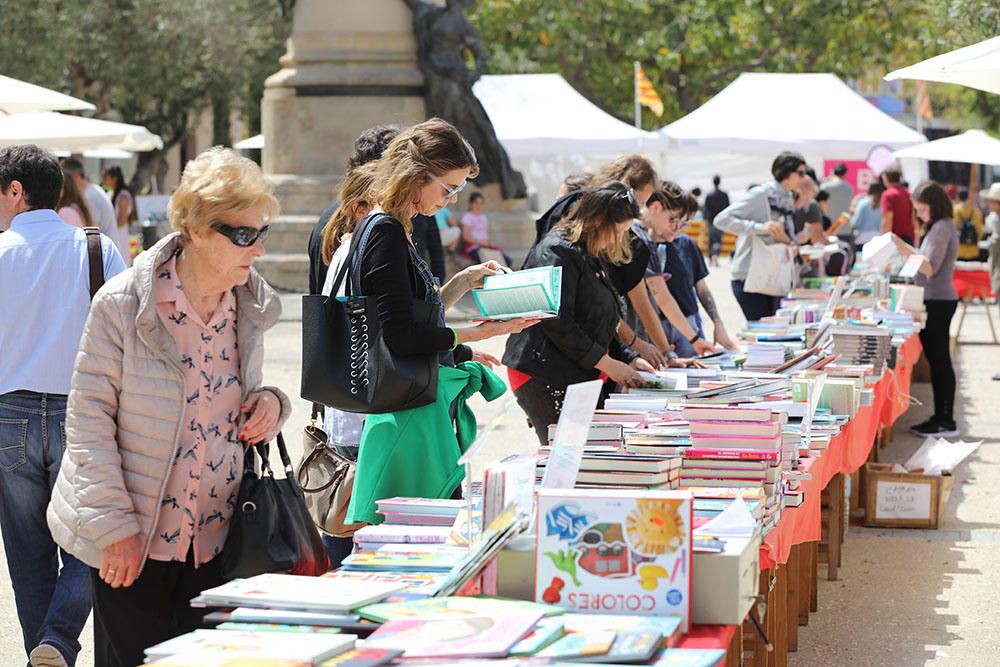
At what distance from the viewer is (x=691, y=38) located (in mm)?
37125

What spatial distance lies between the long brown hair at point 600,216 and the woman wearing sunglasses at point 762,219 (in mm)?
4630

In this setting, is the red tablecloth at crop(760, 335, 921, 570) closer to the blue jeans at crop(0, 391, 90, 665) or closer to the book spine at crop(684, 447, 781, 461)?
the book spine at crop(684, 447, 781, 461)

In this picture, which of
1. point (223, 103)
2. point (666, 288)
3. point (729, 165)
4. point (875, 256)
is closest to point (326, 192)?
point (875, 256)

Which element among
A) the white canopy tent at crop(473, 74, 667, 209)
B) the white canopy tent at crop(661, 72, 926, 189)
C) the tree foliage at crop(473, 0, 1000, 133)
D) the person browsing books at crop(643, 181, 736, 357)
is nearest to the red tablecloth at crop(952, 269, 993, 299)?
the white canopy tent at crop(661, 72, 926, 189)

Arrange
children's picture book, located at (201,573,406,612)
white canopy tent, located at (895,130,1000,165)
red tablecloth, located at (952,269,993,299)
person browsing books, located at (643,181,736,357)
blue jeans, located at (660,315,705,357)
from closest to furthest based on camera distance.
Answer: children's picture book, located at (201,573,406,612) → person browsing books, located at (643,181,736,357) → blue jeans, located at (660,315,705,357) → white canopy tent, located at (895,130,1000,165) → red tablecloth, located at (952,269,993,299)

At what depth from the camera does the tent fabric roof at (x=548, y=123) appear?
22.2m

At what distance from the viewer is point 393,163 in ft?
15.3

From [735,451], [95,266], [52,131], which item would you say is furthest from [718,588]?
[52,131]

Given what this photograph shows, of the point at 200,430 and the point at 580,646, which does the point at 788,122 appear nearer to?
the point at 200,430

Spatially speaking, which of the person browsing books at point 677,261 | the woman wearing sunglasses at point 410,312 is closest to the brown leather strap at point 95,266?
the woman wearing sunglasses at point 410,312

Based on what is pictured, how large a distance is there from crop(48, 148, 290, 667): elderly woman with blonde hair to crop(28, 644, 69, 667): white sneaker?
3.02 ft

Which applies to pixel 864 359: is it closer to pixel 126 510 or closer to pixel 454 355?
pixel 454 355

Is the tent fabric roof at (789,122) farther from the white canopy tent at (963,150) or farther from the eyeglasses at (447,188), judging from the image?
the eyeglasses at (447,188)

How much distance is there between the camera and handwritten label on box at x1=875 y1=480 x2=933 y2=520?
8.02m
